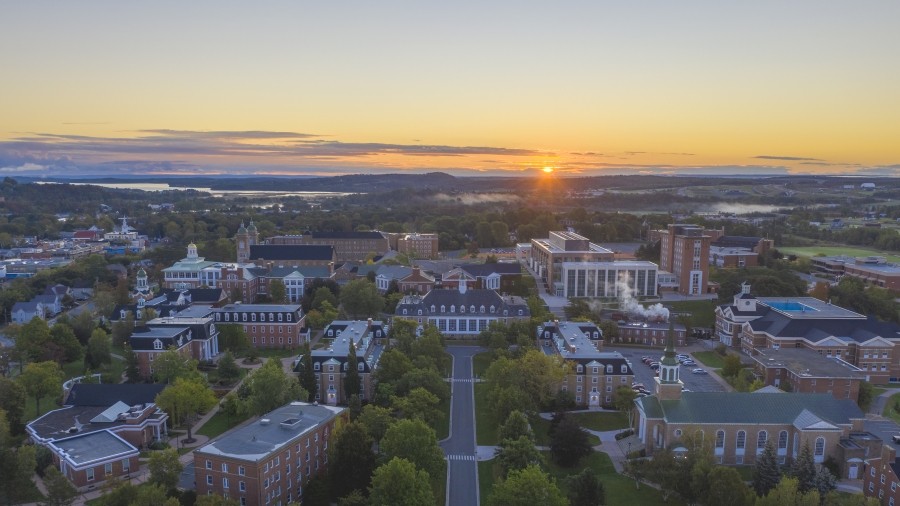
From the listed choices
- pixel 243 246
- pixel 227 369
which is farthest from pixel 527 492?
pixel 243 246

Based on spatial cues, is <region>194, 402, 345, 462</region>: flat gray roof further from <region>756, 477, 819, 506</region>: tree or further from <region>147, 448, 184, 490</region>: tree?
<region>756, 477, 819, 506</region>: tree

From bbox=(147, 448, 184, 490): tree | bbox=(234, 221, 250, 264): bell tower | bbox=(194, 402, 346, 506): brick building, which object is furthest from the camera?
bbox=(234, 221, 250, 264): bell tower

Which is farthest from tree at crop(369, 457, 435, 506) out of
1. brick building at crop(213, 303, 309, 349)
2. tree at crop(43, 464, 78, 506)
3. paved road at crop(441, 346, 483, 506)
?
brick building at crop(213, 303, 309, 349)

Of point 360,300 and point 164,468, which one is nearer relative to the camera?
point 164,468

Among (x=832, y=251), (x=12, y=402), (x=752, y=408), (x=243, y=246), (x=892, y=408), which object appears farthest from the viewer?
(x=832, y=251)

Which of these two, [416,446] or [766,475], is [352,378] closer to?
[416,446]

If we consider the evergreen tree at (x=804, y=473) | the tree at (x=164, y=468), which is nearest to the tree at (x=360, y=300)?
the tree at (x=164, y=468)

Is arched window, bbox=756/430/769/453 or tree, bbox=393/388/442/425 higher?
tree, bbox=393/388/442/425

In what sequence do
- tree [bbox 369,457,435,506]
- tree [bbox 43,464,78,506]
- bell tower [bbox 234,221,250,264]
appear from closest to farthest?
tree [bbox 369,457,435,506] → tree [bbox 43,464,78,506] → bell tower [bbox 234,221,250,264]
